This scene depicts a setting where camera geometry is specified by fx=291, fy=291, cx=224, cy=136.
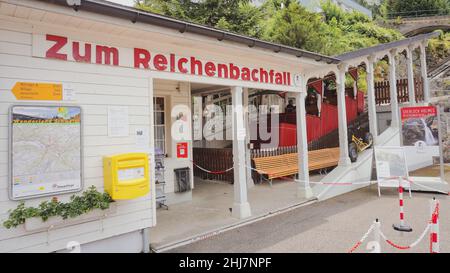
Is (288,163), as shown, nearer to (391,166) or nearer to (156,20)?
(391,166)

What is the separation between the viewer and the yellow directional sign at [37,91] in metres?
3.66

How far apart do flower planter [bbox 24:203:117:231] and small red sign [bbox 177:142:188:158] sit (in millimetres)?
3557

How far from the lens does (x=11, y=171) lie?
3.54m

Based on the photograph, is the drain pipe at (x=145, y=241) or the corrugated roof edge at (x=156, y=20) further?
the drain pipe at (x=145, y=241)

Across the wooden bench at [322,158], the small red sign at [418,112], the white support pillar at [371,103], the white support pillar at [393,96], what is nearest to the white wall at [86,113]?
the wooden bench at [322,158]

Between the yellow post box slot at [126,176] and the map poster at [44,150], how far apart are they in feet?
1.25

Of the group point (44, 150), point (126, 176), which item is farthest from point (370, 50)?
point (44, 150)

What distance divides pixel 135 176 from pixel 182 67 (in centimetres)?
216

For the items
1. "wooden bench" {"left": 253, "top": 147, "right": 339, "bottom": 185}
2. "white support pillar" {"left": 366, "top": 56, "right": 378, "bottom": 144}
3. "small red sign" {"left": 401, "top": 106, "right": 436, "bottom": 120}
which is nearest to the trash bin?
"wooden bench" {"left": 253, "top": 147, "right": 339, "bottom": 185}

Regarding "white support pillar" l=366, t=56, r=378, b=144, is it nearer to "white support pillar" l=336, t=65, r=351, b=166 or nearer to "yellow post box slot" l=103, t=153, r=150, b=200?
"white support pillar" l=336, t=65, r=351, b=166

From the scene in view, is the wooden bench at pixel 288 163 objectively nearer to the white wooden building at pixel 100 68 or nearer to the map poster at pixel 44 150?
the white wooden building at pixel 100 68

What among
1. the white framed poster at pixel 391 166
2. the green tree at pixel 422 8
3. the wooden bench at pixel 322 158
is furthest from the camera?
the green tree at pixel 422 8

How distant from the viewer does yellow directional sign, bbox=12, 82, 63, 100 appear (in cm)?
366
